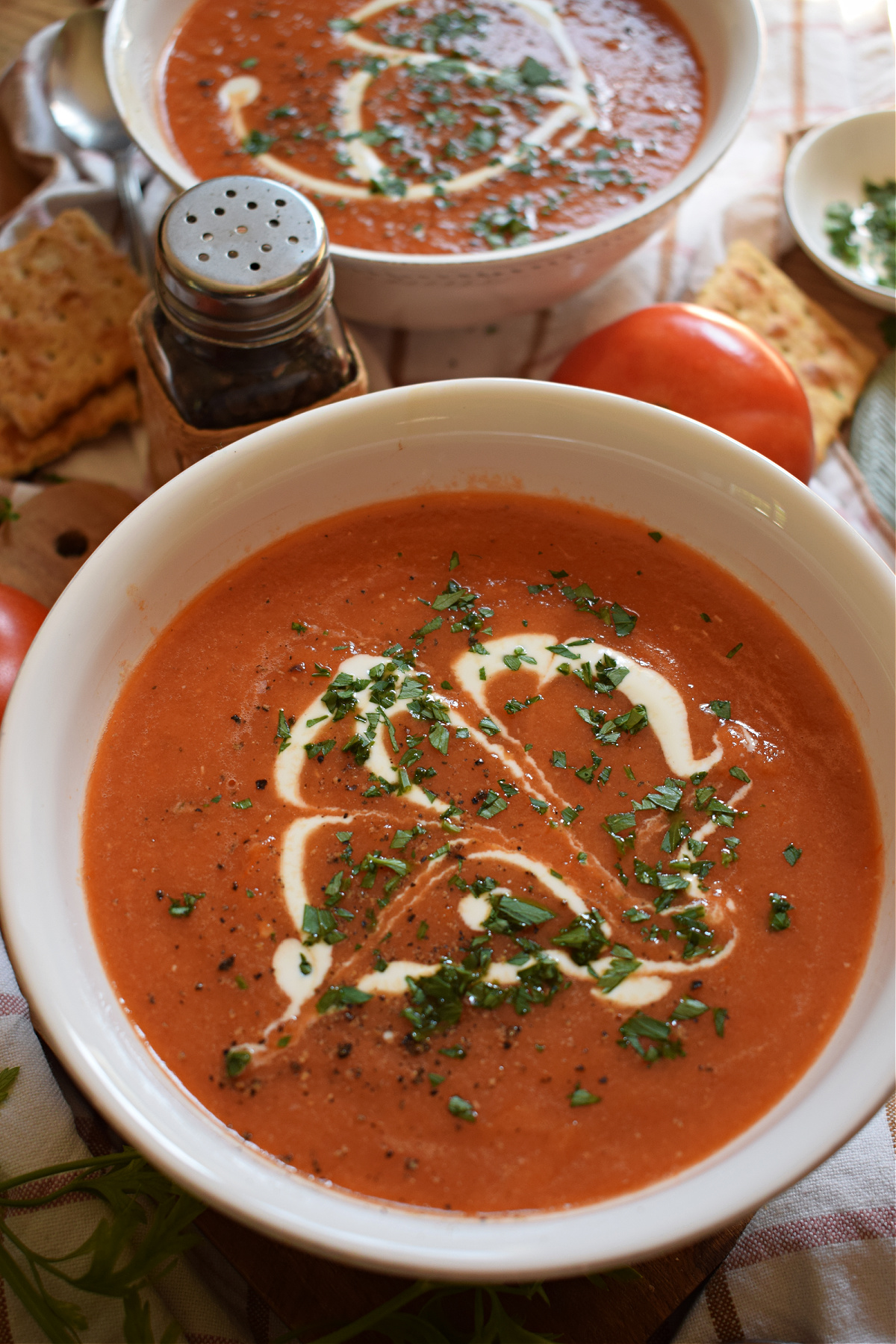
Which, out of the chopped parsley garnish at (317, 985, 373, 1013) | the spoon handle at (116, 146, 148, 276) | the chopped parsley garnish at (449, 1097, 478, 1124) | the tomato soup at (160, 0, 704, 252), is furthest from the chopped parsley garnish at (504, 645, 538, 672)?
the spoon handle at (116, 146, 148, 276)

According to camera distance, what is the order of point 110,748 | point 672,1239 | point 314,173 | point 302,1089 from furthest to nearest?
point 314,173 < point 110,748 < point 302,1089 < point 672,1239

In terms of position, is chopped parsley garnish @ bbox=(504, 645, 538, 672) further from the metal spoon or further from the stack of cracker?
the metal spoon

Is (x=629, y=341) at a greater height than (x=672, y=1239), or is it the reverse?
(x=629, y=341)

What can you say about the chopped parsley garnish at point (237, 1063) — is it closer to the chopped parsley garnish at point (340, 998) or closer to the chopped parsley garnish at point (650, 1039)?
the chopped parsley garnish at point (340, 998)

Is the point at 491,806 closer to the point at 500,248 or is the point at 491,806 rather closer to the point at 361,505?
the point at 361,505

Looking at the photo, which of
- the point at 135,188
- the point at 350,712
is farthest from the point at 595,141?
the point at 350,712

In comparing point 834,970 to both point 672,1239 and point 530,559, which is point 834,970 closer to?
point 672,1239

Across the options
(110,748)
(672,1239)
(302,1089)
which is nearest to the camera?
(672,1239)
